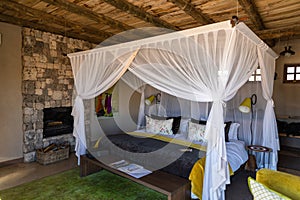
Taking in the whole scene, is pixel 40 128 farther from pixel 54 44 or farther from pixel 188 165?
pixel 188 165

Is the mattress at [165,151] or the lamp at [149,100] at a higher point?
the lamp at [149,100]

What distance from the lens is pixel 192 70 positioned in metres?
2.24

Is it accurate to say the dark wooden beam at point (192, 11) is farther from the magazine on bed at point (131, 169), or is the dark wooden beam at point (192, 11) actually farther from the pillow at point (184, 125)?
the magazine on bed at point (131, 169)

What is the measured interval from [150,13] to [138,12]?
237mm

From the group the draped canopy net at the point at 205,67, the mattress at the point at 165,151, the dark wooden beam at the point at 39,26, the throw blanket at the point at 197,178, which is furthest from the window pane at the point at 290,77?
the dark wooden beam at the point at 39,26

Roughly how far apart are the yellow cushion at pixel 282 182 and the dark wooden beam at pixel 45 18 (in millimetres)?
3547

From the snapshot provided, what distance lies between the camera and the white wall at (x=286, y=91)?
472cm

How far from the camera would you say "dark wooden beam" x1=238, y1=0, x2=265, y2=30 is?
A: 2584mm

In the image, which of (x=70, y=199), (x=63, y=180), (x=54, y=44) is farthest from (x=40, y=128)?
(x=70, y=199)

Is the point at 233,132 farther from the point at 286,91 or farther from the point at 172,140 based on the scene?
the point at 286,91

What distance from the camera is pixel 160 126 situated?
13.0 ft

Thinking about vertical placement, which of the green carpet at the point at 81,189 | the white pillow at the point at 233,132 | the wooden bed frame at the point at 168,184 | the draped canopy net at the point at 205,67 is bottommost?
the green carpet at the point at 81,189

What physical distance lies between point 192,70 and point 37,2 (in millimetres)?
2350

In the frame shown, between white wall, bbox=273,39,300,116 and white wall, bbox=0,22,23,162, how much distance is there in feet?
18.4
